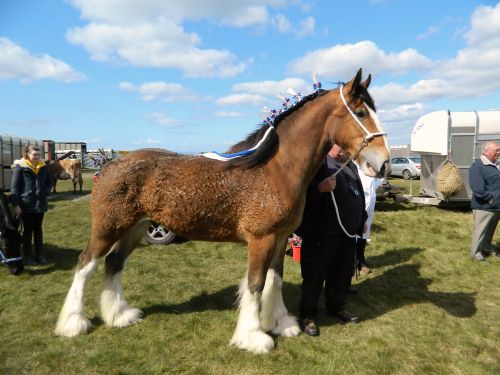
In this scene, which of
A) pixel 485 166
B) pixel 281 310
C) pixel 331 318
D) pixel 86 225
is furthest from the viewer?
pixel 86 225

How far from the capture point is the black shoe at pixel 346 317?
4.17m

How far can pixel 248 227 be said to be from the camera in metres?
3.43

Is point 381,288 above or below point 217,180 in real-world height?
below

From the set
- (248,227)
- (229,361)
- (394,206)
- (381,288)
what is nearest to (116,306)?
(229,361)

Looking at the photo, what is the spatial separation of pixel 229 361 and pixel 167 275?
2534 mm

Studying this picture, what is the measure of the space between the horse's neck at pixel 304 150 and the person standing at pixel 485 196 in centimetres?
483

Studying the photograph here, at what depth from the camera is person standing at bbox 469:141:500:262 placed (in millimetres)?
6652

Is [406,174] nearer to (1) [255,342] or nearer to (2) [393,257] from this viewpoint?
(2) [393,257]

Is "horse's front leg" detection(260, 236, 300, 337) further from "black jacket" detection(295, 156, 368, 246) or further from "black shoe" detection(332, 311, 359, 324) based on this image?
"black shoe" detection(332, 311, 359, 324)

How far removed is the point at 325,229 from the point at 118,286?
2407 millimetres

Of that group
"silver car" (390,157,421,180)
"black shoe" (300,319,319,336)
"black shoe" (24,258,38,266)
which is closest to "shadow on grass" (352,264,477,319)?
"black shoe" (300,319,319,336)

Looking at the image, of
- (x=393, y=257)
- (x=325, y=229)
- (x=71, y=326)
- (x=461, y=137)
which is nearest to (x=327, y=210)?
(x=325, y=229)

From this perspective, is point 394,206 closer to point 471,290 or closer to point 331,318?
point 471,290

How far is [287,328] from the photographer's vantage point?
3828mm
